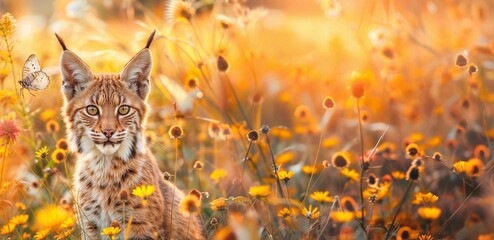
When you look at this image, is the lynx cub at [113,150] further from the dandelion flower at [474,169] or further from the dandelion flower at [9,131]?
the dandelion flower at [474,169]

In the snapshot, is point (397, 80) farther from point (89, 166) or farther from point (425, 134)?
point (89, 166)

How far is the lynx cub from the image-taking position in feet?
13.9

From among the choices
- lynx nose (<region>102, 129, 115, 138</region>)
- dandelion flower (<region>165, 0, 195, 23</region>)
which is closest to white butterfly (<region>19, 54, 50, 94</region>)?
lynx nose (<region>102, 129, 115, 138</region>)

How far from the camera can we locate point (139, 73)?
4578mm

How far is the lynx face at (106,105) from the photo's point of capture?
4.26 metres

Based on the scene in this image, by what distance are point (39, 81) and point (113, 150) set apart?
64cm

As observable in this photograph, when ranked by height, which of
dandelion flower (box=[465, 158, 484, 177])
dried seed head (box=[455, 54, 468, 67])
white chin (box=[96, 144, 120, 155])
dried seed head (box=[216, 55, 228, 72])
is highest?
dried seed head (box=[216, 55, 228, 72])

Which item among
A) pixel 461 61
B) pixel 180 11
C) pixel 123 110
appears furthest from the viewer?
pixel 180 11

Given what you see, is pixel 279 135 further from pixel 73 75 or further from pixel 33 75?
pixel 33 75

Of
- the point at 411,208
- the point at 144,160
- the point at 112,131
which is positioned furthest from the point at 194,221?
the point at 411,208

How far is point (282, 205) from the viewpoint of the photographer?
479cm

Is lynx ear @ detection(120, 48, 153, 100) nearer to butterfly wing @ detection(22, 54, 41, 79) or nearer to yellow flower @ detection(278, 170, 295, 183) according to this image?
butterfly wing @ detection(22, 54, 41, 79)

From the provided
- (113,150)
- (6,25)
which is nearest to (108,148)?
(113,150)

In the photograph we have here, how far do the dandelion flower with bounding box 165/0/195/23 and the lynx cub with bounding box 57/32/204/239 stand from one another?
107cm
